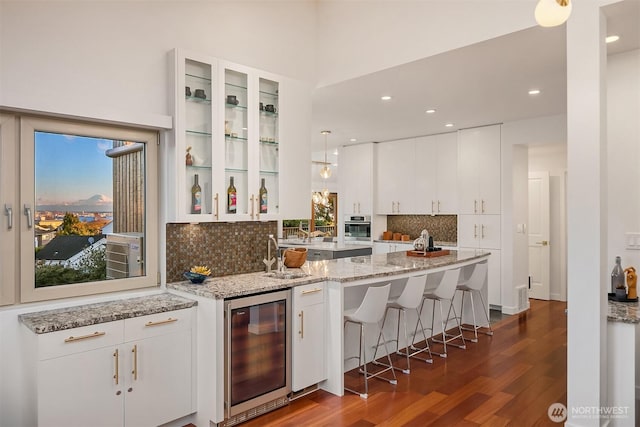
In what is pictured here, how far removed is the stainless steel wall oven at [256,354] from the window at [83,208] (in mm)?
826

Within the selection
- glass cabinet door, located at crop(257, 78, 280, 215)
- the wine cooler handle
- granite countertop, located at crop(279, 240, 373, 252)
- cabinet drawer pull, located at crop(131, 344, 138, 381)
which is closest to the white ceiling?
glass cabinet door, located at crop(257, 78, 280, 215)

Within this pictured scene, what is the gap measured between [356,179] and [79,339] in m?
6.31

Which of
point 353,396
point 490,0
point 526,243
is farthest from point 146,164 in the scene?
point 526,243

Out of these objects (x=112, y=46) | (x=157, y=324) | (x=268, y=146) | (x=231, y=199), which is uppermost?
(x=112, y=46)

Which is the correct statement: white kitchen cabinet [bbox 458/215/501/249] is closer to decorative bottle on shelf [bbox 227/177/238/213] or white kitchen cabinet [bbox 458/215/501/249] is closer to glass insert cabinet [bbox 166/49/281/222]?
glass insert cabinet [bbox 166/49/281/222]

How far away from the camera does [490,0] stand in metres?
3.36

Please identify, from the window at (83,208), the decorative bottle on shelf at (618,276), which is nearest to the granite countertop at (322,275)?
the window at (83,208)

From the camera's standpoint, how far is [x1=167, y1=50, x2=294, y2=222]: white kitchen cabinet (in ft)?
10.6

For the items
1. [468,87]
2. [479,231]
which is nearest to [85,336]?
[468,87]

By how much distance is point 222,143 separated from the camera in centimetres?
343

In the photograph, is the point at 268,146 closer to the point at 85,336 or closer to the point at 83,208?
the point at 83,208

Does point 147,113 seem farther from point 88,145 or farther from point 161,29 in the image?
point 161,29

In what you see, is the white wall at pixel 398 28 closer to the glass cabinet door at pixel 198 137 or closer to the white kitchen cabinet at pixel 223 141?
the white kitchen cabinet at pixel 223 141

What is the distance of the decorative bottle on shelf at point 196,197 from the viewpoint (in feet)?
10.9
